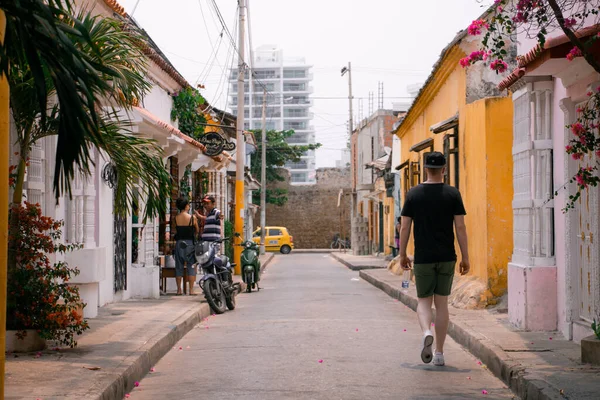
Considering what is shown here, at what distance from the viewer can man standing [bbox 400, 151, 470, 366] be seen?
891 cm

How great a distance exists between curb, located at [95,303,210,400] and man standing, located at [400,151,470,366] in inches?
105

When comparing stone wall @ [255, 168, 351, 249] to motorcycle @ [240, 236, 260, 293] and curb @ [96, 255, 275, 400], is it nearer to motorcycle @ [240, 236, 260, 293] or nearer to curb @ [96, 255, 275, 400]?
motorcycle @ [240, 236, 260, 293]

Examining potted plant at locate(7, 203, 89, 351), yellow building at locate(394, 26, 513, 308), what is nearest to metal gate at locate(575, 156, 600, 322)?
yellow building at locate(394, 26, 513, 308)

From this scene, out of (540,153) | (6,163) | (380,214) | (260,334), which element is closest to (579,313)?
(540,153)

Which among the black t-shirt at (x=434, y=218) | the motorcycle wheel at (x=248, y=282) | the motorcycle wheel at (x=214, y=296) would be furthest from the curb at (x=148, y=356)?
the motorcycle wheel at (x=248, y=282)

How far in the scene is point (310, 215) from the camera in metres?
63.8

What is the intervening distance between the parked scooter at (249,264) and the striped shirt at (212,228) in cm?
387

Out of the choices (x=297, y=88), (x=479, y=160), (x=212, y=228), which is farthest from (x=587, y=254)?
(x=297, y=88)

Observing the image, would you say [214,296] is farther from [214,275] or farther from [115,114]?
[115,114]

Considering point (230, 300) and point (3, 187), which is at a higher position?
point (3, 187)

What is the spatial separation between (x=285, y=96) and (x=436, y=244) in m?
154

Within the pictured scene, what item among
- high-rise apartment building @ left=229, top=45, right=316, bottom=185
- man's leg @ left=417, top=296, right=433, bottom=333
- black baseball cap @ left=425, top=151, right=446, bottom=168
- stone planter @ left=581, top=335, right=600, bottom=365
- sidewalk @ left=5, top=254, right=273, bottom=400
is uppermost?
high-rise apartment building @ left=229, top=45, right=316, bottom=185

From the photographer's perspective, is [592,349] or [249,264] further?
[249,264]

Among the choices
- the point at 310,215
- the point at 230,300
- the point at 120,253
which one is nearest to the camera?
the point at 230,300
